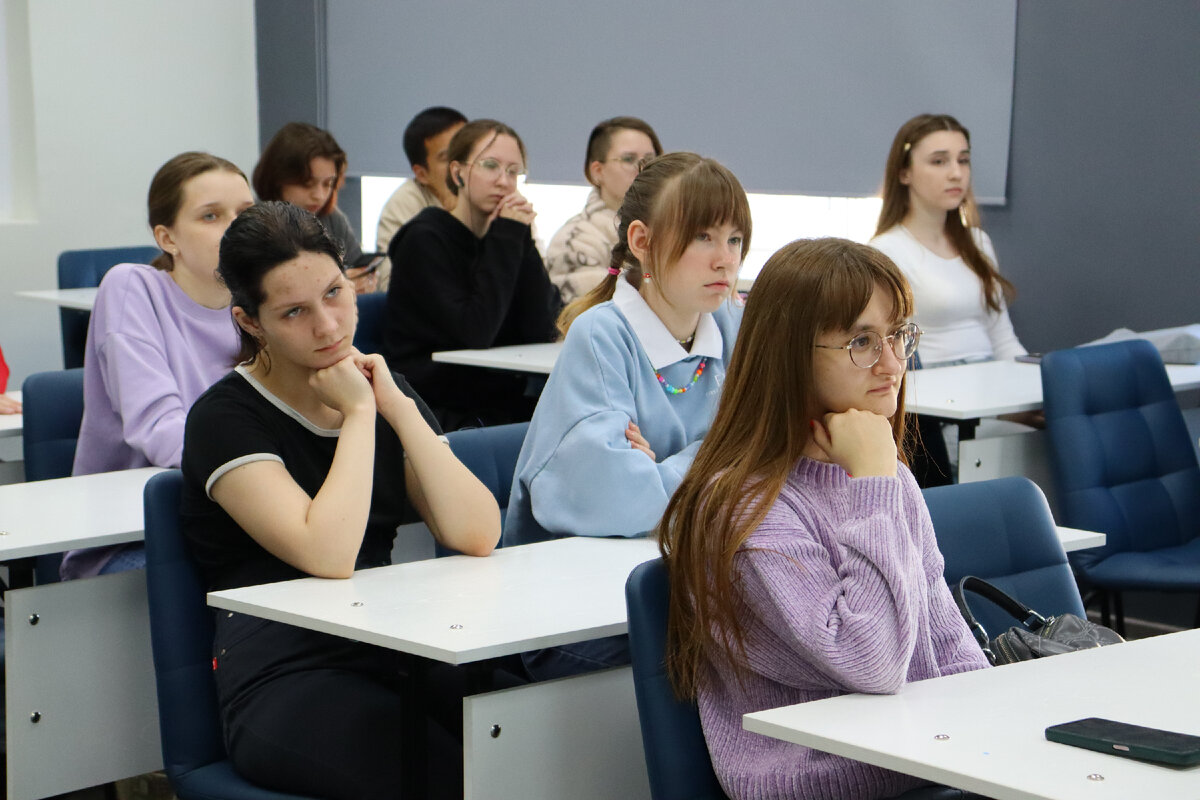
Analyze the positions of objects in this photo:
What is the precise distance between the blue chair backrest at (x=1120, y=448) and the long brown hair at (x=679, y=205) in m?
1.10

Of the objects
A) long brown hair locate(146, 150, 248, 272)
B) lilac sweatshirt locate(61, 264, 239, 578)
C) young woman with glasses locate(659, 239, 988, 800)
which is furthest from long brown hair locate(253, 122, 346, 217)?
young woman with glasses locate(659, 239, 988, 800)

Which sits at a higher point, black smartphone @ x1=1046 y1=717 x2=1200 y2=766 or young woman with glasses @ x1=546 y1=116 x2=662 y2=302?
young woman with glasses @ x1=546 y1=116 x2=662 y2=302

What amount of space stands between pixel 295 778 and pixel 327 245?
738 mm

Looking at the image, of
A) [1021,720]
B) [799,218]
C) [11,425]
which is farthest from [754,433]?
[799,218]

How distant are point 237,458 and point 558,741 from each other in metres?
0.56

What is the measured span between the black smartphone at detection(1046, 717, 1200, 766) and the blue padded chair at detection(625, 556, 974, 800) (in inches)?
11.0

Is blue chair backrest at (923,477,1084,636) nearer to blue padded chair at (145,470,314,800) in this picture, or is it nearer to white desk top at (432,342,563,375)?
blue padded chair at (145,470,314,800)

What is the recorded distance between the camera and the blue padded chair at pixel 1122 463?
302cm

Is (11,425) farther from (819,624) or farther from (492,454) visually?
(819,624)

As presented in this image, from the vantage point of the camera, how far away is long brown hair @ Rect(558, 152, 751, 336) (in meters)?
2.25

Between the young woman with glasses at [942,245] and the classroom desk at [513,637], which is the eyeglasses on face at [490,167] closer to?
the young woman with glasses at [942,245]

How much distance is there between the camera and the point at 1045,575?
1.88m

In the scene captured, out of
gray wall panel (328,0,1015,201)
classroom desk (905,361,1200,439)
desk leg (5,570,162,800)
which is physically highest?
gray wall panel (328,0,1015,201)

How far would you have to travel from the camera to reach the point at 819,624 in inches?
55.5
